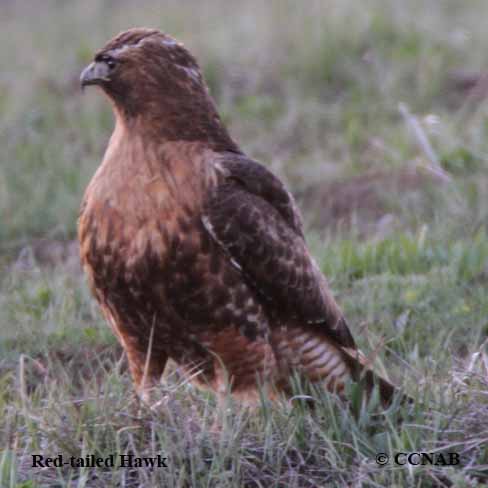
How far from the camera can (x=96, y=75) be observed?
14.6 ft

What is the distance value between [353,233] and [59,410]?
2.66 metres

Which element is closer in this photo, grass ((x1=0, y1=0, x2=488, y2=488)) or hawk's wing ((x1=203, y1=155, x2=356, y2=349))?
grass ((x1=0, y1=0, x2=488, y2=488))

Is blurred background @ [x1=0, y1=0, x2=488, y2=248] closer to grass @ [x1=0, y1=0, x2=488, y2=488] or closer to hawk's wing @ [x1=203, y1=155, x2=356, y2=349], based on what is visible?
grass @ [x1=0, y1=0, x2=488, y2=488]

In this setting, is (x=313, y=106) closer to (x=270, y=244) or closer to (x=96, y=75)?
(x=270, y=244)

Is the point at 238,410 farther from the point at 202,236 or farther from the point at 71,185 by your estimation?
the point at 71,185

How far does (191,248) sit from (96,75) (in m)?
0.71

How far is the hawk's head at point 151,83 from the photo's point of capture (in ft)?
14.7

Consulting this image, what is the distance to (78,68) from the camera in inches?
375

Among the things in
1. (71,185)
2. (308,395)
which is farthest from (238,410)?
(71,185)

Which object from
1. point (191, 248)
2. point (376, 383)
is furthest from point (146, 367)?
point (376, 383)

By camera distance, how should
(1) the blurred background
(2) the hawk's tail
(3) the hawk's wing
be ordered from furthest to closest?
(1) the blurred background < (3) the hawk's wing < (2) the hawk's tail

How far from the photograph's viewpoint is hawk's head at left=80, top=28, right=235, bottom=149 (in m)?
4.49

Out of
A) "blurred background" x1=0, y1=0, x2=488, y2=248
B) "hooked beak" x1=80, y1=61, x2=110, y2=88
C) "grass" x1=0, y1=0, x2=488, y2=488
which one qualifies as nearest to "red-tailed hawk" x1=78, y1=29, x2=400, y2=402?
"hooked beak" x1=80, y1=61, x2=110, y2=88

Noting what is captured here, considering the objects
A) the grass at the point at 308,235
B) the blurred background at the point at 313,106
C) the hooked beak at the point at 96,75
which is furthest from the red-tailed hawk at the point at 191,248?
the blurred background at the point at 313,106
